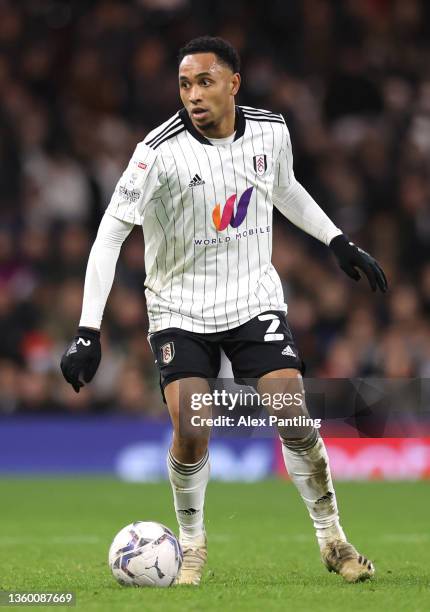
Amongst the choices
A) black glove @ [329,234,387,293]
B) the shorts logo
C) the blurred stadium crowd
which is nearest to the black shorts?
the shorts logo

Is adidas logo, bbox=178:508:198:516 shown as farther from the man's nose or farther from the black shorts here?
the man's nose

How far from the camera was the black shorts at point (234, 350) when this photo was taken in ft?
19.4

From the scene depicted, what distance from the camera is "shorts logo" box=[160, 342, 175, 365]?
592cm

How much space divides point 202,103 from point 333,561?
2.12 m

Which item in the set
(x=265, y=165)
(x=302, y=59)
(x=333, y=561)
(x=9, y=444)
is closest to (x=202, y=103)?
(x=265, y=165)

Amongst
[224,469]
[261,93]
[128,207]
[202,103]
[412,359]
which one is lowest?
[224,469]

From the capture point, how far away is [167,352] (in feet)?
19.5

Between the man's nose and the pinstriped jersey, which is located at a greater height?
the man's nose

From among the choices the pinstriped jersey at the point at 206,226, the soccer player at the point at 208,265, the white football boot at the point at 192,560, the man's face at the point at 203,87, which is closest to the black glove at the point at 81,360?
the soccer player at the point at 208,265

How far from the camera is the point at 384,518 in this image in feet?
31.3

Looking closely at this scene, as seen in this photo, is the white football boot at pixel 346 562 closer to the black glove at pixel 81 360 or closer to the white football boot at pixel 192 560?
the white football boot at pixel 192 560

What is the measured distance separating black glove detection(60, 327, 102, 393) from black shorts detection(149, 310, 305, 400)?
1.42 ft

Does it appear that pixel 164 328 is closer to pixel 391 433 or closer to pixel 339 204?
pixel 391 433

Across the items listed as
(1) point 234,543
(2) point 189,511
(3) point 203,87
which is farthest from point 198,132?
(1) point 234,543
